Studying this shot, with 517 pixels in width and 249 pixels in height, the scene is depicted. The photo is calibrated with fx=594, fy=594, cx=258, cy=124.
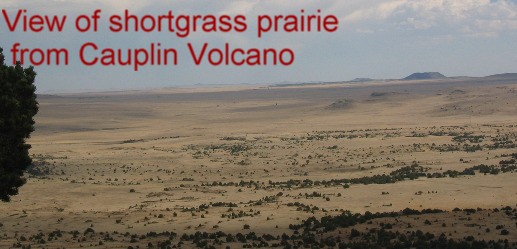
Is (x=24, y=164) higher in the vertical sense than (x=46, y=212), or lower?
higher

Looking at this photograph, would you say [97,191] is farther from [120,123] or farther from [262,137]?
[120,123]

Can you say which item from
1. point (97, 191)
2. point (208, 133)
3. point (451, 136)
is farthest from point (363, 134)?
point (97, 191)

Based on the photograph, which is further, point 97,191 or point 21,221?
point 97,191

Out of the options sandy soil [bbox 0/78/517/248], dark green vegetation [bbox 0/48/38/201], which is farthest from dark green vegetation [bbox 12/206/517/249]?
dark green vegetation [bbox 0/48/38/201]

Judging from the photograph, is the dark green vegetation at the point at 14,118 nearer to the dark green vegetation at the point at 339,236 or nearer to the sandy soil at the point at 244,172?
the dark green vegetation at the point at 339,236

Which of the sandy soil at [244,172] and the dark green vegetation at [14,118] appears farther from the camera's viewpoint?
the sandy soil at [244,172]

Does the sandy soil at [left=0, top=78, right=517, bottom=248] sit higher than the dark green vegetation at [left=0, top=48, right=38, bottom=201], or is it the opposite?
the dark green vegetation at [left=0, top=48, right=38, bottom=201]

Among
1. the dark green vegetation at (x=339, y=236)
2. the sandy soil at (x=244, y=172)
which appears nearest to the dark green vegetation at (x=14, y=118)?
the dark green vegetation at (x=339, y=236)

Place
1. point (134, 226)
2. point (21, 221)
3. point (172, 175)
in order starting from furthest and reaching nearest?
1. point (172, 175)
2. point (21, 221)
3. point (134, 226)

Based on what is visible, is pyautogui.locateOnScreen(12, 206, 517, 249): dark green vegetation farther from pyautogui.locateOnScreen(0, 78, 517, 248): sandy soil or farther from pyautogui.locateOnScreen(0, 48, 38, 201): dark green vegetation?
pyautogui.locateOnScreen(0, 48, 38, 201): dark green vegetation
